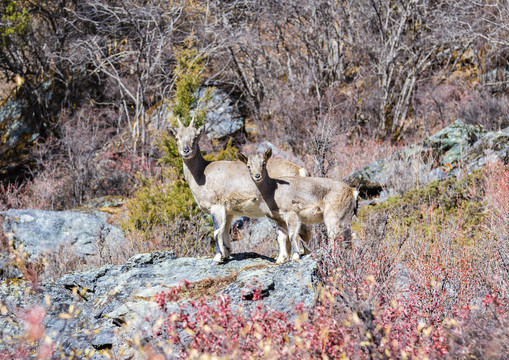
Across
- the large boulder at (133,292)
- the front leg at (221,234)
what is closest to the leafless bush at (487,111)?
the front leg at (221,234)

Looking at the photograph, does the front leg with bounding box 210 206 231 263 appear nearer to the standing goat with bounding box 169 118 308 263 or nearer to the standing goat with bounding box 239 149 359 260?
the standing goat with bounding box 169 118 308 263

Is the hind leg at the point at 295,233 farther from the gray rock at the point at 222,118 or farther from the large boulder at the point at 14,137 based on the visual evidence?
the large boulder at the point at 14,137

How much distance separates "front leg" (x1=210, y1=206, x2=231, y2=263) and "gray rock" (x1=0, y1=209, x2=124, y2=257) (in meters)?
4.85

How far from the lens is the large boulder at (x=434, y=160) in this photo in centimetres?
1338

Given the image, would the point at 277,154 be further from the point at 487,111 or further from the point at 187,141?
the point at 187,141

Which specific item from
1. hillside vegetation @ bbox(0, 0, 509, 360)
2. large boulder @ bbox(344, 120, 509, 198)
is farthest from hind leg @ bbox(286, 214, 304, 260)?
large boulder @ bbox(344, 120, 509, 198)

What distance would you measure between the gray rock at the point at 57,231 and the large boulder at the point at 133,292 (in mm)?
4249

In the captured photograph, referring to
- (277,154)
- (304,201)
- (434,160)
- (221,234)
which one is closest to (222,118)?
(277,154)

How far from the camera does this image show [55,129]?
2230cm

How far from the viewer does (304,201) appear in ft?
23.1

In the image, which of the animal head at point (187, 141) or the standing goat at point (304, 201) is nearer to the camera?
the standing goat at point (304, 201)

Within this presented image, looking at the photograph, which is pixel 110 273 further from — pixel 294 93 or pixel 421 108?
pixel 421 108

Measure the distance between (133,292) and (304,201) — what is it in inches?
99.4

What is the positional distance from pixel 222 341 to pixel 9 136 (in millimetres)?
20012
